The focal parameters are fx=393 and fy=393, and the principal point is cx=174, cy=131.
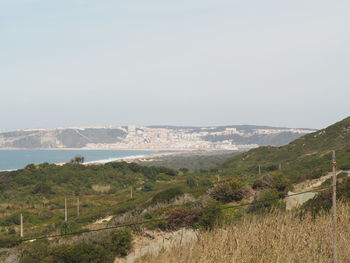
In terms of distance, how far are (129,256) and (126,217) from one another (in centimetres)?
872

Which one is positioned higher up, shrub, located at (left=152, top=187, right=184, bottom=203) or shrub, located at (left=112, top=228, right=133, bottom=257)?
shrub, located at (left=112, top=228, right=133, bottom=257)

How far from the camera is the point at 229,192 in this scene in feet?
66.3

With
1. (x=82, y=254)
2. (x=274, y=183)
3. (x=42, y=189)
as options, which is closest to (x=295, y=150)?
(x=42, y=189)

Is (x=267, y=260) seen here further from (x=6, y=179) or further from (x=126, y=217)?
(x=6, y=179)

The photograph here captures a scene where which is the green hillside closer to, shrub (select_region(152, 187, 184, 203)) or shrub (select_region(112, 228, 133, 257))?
shrub (select_region(152, 187, 184, 203))

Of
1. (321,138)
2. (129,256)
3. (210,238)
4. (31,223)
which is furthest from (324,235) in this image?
(321,138)

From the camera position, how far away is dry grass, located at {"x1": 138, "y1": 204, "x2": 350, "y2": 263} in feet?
17.5

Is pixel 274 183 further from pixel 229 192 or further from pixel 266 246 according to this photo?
pixel 266 246

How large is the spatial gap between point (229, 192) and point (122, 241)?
8.40 m

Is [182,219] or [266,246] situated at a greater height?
[266,246]

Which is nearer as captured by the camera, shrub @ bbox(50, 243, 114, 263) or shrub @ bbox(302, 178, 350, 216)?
shrub @ bbox(302, 178, 350, 216)

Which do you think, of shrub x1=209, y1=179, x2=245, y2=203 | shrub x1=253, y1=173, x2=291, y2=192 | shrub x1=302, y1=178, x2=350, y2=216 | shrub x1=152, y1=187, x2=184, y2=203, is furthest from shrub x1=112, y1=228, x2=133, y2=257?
shrub x1=152, y1=187, x2=184, y2=203

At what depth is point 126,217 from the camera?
2106cm

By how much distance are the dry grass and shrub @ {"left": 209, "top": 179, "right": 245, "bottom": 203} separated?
13.8 meters
